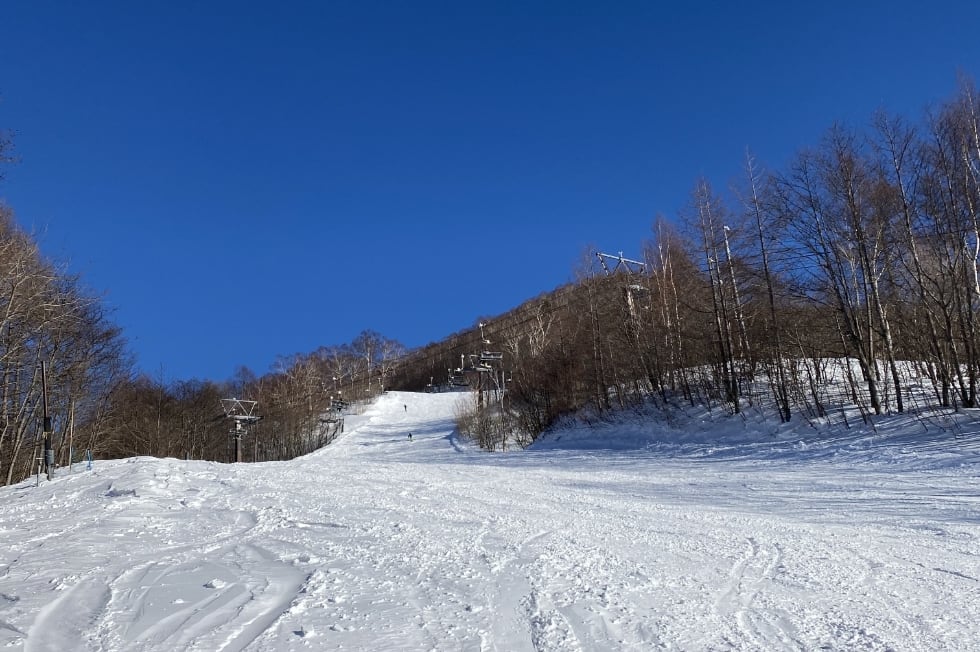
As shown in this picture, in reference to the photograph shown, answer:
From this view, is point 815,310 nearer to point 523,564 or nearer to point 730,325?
point 730,325

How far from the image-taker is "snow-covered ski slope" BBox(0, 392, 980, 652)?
145 inches

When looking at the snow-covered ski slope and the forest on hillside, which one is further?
the forest on hillside

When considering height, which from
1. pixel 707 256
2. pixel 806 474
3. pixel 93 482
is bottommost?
pixel 806 474

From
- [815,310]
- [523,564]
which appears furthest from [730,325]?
[523,564]

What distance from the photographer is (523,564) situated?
5293mm

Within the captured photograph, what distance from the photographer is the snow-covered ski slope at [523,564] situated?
145 inches

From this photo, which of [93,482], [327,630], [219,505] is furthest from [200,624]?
[93,482]

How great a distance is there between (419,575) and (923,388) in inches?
626

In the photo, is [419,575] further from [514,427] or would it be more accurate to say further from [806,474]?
[514,427]

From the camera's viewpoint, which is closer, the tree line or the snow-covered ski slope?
the snow-covered ski slope

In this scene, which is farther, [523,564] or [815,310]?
[815,310]

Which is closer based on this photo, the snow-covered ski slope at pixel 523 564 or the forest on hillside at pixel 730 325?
the snow-covered ski slope at pixel 523 564

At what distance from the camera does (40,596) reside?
4.92m

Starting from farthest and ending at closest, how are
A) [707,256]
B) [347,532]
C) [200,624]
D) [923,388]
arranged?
[707,256] < [923,388] < [347,532] < [200,624]
